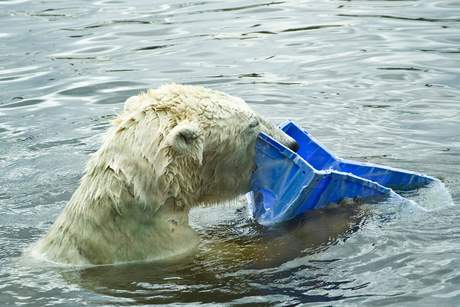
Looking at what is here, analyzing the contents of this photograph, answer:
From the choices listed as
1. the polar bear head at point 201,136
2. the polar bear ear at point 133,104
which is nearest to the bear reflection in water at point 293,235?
the polar bear head at point 201,136

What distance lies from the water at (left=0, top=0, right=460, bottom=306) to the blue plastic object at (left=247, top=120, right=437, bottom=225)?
18cm

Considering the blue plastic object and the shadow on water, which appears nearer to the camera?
the shadow on water

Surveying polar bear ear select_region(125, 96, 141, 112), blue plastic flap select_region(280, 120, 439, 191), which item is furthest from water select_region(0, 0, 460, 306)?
polar bear ear select_region(125, 96, 141, 112)

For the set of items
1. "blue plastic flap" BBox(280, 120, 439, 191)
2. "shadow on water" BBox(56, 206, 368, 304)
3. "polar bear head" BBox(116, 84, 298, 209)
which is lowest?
"shadow on water" BBox(56, 206, 368, 304)

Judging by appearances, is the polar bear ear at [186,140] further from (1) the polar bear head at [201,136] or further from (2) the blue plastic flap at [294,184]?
(2) the blue plastic flap at [294,184]

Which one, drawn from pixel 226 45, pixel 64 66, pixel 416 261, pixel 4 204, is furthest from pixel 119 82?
pixel 416 261

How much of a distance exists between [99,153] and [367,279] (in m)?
2.09

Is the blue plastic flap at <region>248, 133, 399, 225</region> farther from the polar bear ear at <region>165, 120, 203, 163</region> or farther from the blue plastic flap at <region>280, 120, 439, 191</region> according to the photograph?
the polar bear ear at <region>165, 120, 203, 163</region>

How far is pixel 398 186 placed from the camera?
5.20 meters

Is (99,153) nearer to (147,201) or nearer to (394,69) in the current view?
(147,201)

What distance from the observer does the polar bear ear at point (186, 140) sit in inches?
148

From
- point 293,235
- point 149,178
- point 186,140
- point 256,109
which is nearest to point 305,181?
point 293,235

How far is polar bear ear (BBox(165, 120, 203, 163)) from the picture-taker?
12.3ft

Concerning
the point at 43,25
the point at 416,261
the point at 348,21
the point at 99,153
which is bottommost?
the point at 416,261
